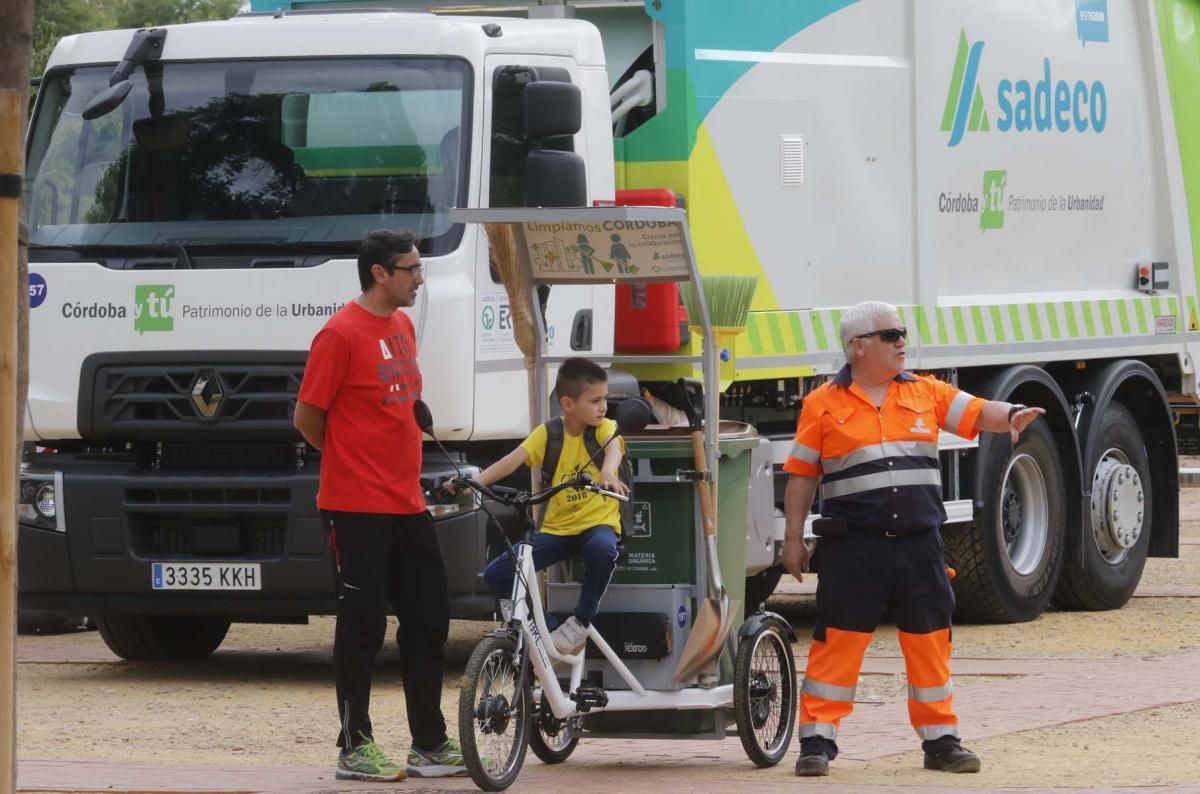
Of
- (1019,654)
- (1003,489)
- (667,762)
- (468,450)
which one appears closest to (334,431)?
(667,762)

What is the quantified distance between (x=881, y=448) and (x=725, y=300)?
0.78 meters

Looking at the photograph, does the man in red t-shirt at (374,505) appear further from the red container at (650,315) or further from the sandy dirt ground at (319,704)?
the red container at (650,315)

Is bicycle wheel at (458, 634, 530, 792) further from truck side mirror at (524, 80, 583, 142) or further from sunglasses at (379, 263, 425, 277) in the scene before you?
truck side mirror at (524, 80, 583, 142)

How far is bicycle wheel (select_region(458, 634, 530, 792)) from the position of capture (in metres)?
7.52

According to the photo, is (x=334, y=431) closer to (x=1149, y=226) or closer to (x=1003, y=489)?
(x=1003, y=489)

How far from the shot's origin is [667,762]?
8.53m

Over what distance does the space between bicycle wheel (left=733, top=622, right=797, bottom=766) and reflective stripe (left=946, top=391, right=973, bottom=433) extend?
94cm

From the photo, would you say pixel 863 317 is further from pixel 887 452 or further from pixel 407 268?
pixel 407 268

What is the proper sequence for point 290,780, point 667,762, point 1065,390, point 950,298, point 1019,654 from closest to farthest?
point 290,780 < point 667,762 < point 1019,654 < point 950,298 < point 1065,390

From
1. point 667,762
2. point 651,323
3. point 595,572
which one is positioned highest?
point 651,323

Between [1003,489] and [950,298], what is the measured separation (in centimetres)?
109

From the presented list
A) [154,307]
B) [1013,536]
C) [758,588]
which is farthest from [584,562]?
[1013,536]

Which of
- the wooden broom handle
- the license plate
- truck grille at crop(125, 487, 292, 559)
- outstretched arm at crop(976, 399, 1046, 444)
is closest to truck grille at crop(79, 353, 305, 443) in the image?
truck grille at crop(125, 487, 292, 559)

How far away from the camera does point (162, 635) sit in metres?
11.8
